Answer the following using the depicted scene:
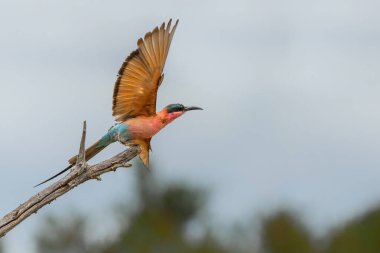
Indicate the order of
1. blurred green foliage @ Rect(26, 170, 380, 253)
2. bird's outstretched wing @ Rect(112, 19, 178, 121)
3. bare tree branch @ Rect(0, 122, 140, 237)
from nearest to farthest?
bare tree branch @ Rect(0, 122, 140, 237), bird's outstretched wing @ Rect(112, 19, 178, 121), blurred green foliage @ Rect(26, 170, 380, 253)

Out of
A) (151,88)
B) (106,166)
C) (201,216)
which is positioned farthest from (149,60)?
(201,216)

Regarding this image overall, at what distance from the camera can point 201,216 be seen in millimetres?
28797

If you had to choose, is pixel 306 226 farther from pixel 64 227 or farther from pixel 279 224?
pixel 64 227

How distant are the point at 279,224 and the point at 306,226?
67 cm

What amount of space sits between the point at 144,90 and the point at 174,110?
7.5 inches

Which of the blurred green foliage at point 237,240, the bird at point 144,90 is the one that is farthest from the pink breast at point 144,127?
the blurred green foliage at point 237,240

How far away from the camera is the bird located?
7.04 metres

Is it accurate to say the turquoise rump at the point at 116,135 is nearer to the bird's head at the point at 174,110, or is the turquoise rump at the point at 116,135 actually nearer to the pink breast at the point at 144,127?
the pink breast at the point at 144,127

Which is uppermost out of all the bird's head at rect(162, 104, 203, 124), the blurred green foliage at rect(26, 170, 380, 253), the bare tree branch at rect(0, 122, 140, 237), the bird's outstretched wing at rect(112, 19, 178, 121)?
the bird's outstretched wing at rect(112, 19, 178, 121)

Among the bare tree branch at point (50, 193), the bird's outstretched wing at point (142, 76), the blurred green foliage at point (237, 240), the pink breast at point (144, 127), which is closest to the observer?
the bare tree branch at point (50, 193)

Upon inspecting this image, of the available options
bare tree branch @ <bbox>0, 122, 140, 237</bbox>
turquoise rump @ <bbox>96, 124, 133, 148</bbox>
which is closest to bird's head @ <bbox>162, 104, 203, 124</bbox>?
turquoise rump @ <bbox>96, 124, 133, 148</bbox>

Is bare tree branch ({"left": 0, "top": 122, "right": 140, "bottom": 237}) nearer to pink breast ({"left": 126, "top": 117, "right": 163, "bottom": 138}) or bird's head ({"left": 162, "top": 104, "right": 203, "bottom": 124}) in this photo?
pink breast ({"left": 126, "top": 117, "right": 163, "bottom": 138})

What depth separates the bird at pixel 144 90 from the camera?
7.04m

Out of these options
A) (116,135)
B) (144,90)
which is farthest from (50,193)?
(144,90)
